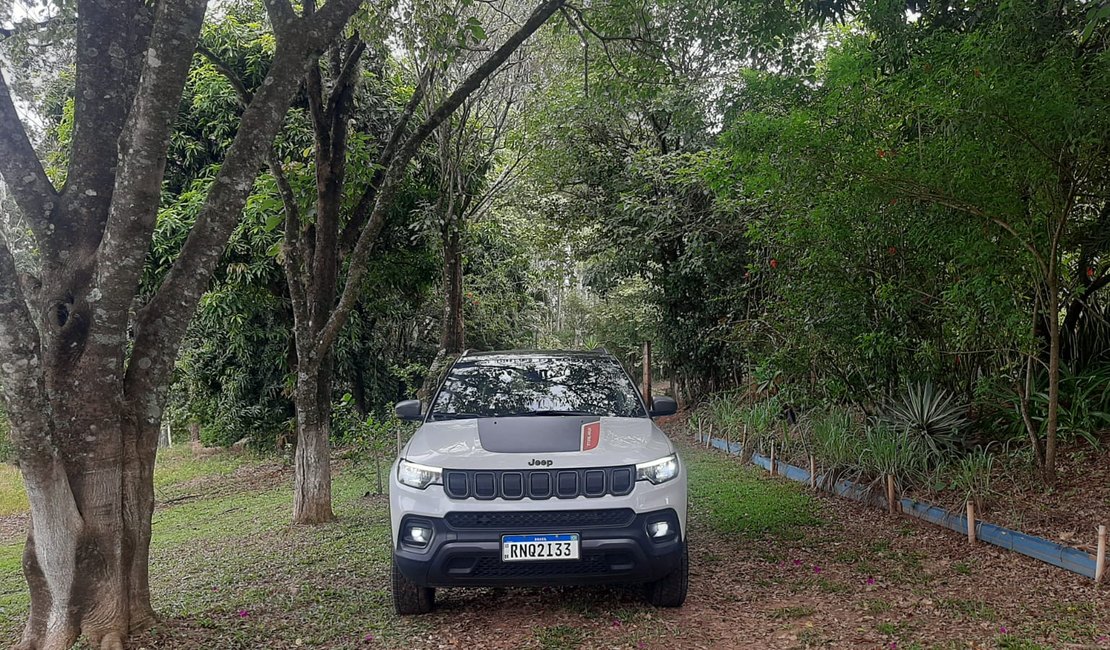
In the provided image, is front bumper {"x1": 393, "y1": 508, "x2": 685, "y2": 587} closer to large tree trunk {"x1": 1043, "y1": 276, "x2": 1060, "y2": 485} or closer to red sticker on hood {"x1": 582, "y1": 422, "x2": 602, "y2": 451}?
red sticker on hood {"x1": 582, "y1": 422, "x2": 602, "y2": 451}

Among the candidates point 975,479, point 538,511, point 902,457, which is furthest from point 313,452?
point 975,479

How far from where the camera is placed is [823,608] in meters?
4.70

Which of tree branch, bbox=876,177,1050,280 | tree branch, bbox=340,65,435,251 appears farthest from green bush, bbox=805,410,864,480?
tree branch, bbox=340,65,435,251

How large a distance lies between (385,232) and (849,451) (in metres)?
7.88

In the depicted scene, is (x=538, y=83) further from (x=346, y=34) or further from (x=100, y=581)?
(x=100, y=581)

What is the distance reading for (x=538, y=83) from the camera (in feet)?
47.3

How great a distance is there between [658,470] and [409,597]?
1701mm

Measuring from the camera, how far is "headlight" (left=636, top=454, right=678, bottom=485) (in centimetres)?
431

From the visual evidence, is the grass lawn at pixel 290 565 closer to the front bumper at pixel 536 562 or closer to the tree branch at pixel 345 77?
the front bumper at pixel 536 562

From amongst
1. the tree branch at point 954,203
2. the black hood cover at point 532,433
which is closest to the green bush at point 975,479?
the tree branch at point 954,203

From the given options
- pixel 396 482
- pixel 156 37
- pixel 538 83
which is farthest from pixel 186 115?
pixel 396 482

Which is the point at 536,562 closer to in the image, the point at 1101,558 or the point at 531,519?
the point at 531,519

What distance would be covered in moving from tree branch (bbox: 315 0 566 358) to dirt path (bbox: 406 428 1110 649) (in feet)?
9.46

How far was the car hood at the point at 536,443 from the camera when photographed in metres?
4.29
